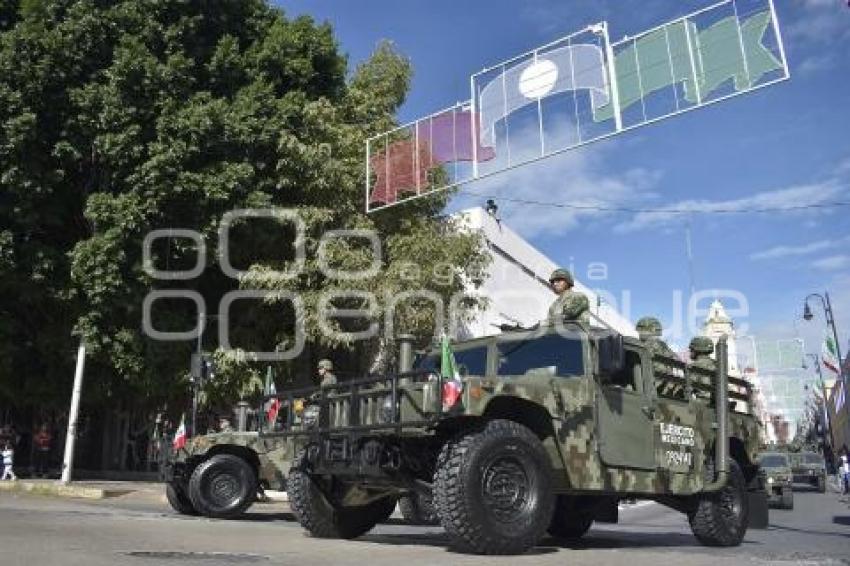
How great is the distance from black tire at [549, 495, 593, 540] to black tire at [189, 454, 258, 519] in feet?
16.0

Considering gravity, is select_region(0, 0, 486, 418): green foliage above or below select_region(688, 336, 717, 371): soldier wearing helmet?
above

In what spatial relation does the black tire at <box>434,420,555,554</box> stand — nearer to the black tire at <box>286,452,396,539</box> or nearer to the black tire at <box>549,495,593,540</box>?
the black tire at <box>286,452,396,539</box>

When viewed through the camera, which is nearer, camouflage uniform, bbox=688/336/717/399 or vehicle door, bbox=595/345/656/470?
vehicle door, bbox=595/345/656/470

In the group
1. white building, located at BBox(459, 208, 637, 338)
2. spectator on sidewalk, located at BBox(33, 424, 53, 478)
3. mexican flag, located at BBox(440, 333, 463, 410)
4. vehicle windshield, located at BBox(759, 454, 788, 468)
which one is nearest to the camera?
mexican flag, located at BBox(440, 333, 463, 410)

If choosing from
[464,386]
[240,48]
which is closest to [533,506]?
[464,386]

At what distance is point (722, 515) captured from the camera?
9.65 m

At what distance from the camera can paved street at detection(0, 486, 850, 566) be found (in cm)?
691

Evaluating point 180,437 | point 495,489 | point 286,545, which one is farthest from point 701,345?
point 180,437

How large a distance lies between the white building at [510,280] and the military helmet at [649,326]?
16.9 metres

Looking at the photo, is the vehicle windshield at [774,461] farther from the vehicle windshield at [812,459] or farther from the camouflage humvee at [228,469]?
the camouflage humvee at [228,469]

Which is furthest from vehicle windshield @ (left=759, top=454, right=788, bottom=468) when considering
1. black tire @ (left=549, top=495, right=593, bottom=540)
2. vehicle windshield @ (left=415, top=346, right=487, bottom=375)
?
vehicle windshield @ (left=415, top=346, right=487, bottom=375)

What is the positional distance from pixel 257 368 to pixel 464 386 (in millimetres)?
13634

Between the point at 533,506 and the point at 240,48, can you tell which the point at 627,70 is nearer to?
the point at 533,506

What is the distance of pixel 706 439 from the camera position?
32.1ft
